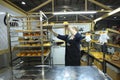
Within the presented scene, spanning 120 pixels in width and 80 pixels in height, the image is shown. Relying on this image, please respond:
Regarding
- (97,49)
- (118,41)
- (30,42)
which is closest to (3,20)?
(30,42)

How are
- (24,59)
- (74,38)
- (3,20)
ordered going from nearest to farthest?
1. (74,38)
2. (3,20)
3. (24,59)

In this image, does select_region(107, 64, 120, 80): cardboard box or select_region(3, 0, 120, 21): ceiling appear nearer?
select_region(107, 64, 120, 80): cardboard box

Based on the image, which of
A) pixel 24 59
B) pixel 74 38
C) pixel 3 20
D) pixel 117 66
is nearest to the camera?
pixel 74 38

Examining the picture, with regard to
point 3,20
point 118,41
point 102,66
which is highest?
point 3,20

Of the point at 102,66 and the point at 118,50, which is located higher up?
the point at 118,50

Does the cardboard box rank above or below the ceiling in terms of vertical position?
below

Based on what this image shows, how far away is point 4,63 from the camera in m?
4.50

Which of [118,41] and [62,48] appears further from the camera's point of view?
[62,48]

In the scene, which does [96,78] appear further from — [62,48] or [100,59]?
[62,48]

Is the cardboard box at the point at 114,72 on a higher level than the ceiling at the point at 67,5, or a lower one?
lower

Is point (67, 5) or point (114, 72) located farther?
point (67, 5)

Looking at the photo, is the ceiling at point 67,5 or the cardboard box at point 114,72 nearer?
the cardboard box at point 114,72

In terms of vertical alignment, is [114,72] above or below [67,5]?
below

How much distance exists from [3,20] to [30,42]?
96 centimetres
